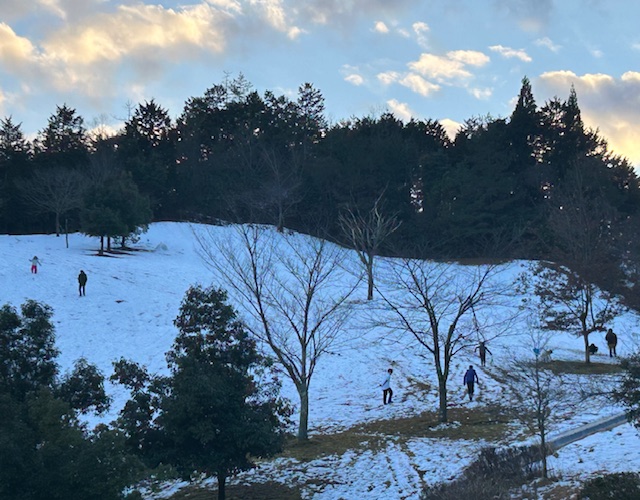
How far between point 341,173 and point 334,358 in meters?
31.4

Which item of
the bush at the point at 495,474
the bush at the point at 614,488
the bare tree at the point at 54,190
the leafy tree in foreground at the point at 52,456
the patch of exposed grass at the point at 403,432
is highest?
the bare tree at the point at 54,190

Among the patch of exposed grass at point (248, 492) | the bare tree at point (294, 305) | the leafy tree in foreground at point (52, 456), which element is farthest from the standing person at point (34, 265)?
the leafy tree in foreground at point (52, 456)

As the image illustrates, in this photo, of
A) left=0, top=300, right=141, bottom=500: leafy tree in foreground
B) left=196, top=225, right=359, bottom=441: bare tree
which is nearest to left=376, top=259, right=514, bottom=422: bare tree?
left=196, top=225, right=359, bottom=441: bare tree

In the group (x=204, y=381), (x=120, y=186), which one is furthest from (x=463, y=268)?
(x=204, y=381)

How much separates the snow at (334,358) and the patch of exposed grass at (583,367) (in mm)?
1787

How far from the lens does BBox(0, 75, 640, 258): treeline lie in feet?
170

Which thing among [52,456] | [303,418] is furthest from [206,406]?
[303,418]

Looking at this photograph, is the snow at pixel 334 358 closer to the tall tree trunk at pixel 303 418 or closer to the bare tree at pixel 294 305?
the tall tree trunk at pixel 303 418

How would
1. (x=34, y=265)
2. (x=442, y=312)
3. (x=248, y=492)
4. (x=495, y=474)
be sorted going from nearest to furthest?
(x=495, y=474) → (x=248, y=492) → (x=442, y=312) → (x=34, y=265)

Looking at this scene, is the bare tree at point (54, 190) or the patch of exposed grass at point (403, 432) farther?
the bare tree at point (54, 190)

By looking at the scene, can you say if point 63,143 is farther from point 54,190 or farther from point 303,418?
point 303,418

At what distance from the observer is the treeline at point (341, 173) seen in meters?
51.8

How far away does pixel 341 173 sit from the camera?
187ft

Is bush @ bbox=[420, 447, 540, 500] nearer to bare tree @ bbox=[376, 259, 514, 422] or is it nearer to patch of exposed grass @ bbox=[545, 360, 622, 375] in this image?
bare tree @ bbox=[376, 259, 514, 422]
